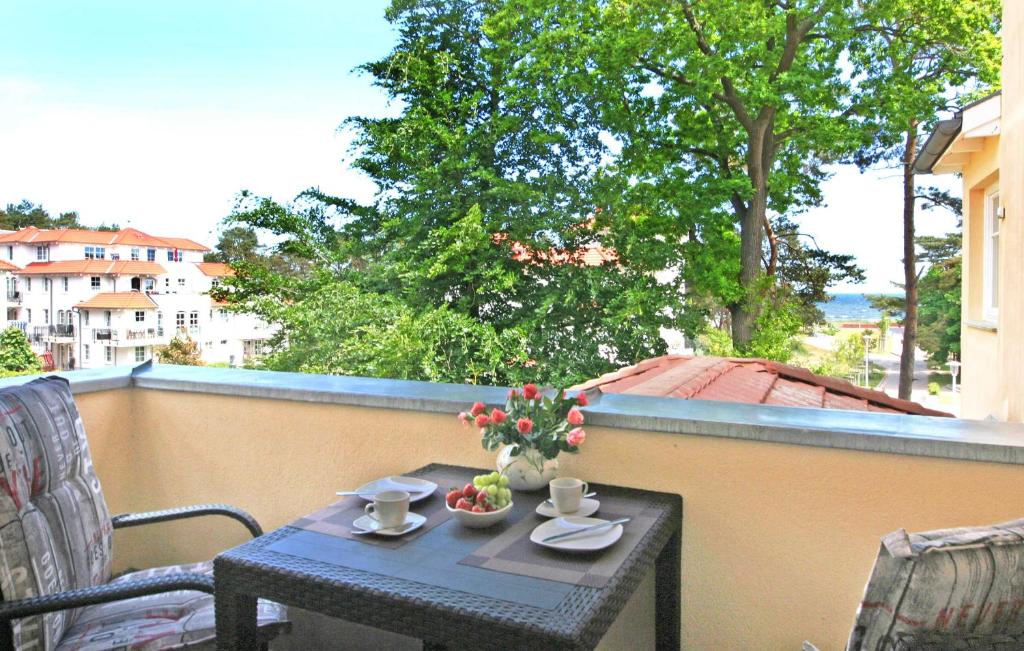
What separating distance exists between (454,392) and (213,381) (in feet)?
2.47

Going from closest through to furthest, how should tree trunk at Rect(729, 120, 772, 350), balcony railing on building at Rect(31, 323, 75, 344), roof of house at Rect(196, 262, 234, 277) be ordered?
tree trunk at Rect(729, 120, 772, 350), roof of house at Rect(196, 262, 234, 277), balcony railing on building at Rect(31, 323, 75, 344)

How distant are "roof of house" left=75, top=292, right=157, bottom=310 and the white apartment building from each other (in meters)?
0.01

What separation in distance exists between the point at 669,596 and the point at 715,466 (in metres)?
0.29

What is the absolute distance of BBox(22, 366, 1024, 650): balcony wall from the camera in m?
1.26

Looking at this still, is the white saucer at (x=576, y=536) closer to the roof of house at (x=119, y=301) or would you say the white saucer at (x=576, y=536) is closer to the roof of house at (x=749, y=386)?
the roof of house at (x=749, y=386)

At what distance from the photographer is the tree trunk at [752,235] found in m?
9.68

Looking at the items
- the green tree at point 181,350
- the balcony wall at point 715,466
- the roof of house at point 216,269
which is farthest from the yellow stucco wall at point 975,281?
the green tree at point 181,350

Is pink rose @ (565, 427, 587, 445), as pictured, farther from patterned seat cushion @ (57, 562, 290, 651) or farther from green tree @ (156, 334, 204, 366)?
green tree @ (156, 334, 204, 366)

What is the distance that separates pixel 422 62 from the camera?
1026 centimetres

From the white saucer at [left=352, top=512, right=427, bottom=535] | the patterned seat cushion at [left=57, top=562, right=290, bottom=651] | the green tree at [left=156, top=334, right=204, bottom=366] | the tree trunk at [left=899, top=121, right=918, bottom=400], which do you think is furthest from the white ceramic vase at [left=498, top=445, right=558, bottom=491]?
the green tree at [left=156, top=334, right=204, bottom=366]

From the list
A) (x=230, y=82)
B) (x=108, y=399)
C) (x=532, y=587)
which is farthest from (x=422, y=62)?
(x=532, y=587)

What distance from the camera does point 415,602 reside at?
3.15 feet

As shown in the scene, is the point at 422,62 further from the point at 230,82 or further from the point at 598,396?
the point at 598,396

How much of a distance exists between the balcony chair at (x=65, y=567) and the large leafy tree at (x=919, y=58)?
34.7 ft
